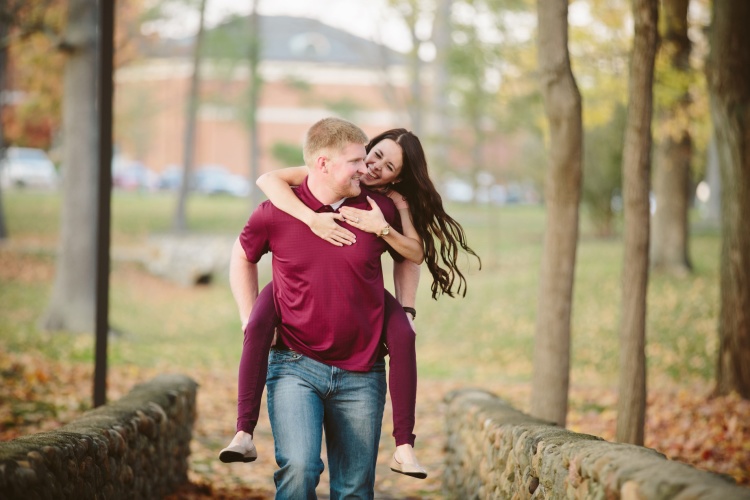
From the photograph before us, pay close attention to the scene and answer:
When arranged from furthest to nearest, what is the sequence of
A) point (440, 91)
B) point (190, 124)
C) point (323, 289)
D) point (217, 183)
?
point (217, 183)
point (190, 124)
point (440, 91)
point (323, 289)

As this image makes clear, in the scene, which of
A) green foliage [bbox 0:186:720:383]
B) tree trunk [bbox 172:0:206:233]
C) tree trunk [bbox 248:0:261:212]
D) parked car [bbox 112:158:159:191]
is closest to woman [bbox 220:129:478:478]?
green foliage [bbox 0:186:720:383]

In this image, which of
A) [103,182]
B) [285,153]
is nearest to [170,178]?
[285,153]

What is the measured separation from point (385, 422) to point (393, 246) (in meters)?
6.68

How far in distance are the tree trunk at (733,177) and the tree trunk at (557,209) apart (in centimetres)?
328

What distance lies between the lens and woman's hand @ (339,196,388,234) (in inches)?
171

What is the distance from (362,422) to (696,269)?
15.7 metres

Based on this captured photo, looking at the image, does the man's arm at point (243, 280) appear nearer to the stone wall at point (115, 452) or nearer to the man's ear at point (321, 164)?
the man's ear at point (321, 164)

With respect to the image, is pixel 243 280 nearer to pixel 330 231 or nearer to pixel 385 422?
pixel 330 231

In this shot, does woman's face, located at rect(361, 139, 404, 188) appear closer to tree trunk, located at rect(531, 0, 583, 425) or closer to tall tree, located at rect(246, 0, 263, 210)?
tree trunk, located at rect(531, 0, 583, 425)

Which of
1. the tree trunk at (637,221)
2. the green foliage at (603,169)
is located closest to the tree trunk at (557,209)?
the tree trunk at (637,221)

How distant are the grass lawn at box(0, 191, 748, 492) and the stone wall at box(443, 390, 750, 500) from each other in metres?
1.60

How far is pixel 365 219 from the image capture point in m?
4.35

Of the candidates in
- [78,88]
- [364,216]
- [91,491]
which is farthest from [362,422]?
[78,88]

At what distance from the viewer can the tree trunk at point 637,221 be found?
6.62 meters
